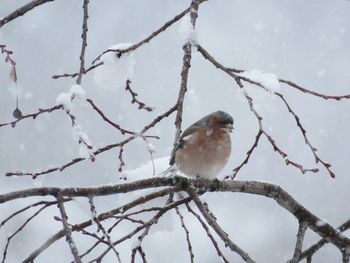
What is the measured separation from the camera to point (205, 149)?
3295 millimetres

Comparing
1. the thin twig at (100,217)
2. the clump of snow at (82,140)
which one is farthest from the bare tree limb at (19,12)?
the thin twig at (100,217)

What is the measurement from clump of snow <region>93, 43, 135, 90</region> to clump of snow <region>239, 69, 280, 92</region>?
626 millimetres

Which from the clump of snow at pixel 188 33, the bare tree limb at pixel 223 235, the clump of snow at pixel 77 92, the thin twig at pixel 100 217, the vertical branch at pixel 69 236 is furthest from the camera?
the clump of snow at pixel 188 33

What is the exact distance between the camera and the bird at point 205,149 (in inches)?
128

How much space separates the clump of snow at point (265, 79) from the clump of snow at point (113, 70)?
63 cm

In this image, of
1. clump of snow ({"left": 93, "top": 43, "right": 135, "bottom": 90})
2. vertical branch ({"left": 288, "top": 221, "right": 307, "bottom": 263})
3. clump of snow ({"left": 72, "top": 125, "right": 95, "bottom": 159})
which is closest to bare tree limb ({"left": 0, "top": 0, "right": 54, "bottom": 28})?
clump of snow ({"left": 93, "top": 43, "right": 135, "bottom": 90})

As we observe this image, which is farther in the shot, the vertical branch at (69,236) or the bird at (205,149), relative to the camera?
the bird at (205,149)

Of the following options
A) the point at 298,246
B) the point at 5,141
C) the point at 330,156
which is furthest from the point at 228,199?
the point at 298,246

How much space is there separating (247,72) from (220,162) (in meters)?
0.61

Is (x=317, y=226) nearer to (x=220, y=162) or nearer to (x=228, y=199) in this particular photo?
(x=220, y=162)

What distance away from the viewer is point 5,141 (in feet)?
19.8

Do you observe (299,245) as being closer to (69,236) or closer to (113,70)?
(69,236)

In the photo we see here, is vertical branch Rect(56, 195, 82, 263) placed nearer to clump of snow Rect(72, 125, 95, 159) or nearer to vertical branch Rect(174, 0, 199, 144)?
clump of snow Rect(72, 125, 95, 159)

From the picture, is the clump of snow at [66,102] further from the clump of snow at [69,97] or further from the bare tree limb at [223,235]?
the bare tree limb at [223,235]
